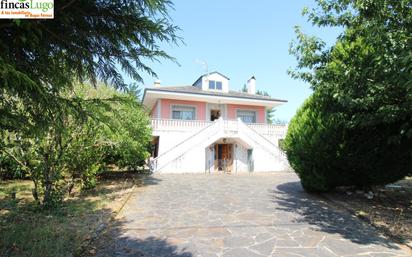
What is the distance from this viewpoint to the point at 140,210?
9.48m

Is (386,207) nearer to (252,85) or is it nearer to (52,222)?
(52,222)

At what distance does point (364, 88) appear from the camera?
6902mm

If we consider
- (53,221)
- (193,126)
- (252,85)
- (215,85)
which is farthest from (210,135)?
(53,221)

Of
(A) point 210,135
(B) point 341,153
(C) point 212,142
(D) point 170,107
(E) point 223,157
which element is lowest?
(E) point 223,157

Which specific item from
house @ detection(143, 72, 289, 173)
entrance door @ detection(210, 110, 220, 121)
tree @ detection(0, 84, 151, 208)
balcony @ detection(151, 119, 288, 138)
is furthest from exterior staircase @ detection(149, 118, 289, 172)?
tree @ detection(0, 84, 151, 208)

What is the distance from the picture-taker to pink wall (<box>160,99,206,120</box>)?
24750 mm

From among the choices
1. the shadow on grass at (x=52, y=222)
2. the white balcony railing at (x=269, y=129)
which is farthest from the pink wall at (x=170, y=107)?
the shadow on grass at (x=52, y=222)

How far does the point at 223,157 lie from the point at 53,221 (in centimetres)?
1661

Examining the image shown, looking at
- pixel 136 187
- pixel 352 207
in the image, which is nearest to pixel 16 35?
pixel 352 207

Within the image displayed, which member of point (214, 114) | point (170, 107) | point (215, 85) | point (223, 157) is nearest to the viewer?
point (223, 157)

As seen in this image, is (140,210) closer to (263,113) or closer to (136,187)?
(136,187)

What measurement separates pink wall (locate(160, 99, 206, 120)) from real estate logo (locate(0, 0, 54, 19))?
851 inches

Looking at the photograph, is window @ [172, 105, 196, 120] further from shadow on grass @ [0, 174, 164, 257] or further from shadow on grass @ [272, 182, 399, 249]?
shadow on grass @ [272, 182, 399, 249]

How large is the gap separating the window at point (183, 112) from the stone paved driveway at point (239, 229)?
13.9m
